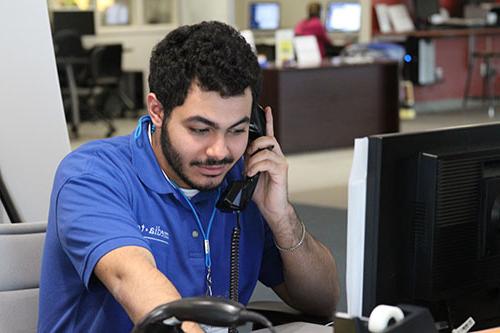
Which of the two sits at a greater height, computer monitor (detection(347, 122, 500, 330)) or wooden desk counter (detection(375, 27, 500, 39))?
computer monitor (detection(347, 122, 500, 330))

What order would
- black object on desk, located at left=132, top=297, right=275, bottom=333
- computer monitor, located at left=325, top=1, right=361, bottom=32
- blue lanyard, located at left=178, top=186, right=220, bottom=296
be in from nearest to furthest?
black object on desk, located at left=132, top=297, right=275, bottom=333 < blue lanyard, located at left=178, top=186, right=220, bottom=296 < computer monitor, located at left=325, top=1, right=361, bottom=32

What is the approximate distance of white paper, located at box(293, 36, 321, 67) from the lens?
→ 973cm

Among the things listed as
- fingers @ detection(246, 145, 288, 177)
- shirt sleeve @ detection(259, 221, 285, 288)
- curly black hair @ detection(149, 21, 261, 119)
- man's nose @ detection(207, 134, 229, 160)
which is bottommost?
shirt sleeve @ detection(259, 221, 285, 288)

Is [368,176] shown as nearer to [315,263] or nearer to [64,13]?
[315,263]

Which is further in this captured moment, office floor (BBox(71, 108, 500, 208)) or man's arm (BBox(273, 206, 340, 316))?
office floor (BBox(71, 108, 500, 208))

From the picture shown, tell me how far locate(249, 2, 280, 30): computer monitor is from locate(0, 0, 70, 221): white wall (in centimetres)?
1025

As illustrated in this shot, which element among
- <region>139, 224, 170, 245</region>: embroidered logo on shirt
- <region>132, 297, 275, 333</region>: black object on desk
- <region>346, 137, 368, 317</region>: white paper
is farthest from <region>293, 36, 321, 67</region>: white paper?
<region>132, 297, 275, 333</region>: black object on desk

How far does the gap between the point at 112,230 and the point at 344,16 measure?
37.8 feet

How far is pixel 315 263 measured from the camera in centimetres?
208

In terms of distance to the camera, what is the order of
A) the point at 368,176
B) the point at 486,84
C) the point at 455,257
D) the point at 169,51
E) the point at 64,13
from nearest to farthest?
the point at 368,176 → the point at 455,257 → the point at 169,51 → the point at 64,13 → the point at 486,84

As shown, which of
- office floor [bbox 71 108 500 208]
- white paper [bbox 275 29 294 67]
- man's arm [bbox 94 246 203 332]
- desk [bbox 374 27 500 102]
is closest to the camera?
man's arm [bbox 94 246 203 332]

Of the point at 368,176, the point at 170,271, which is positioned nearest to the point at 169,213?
the point at 170,271

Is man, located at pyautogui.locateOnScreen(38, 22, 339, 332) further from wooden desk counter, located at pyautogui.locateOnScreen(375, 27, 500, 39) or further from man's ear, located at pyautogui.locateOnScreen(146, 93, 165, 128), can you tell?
wooden desk counter, located at pyautogui.locateOnScreen(375, 27, 500, 39)

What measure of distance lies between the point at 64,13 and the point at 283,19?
4.52 m
